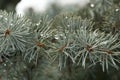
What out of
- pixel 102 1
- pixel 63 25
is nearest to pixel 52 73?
pixel 63 25

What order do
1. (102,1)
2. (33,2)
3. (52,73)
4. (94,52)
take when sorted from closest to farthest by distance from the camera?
(94,52) < (52,73) < (102,1) < (33,2)

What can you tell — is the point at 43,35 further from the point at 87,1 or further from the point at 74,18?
the point at 87,1

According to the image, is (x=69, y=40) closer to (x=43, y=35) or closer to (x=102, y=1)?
(x=43, y=35)

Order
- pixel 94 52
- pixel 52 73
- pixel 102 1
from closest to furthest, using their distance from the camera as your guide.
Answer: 1. pixel 94 52
2. pixel 52 73
3. pixel 102 1

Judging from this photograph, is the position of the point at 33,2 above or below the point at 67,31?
above

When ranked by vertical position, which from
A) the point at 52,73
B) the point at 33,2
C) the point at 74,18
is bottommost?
the point at 52,73

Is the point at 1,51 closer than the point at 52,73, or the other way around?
the point at 1,51

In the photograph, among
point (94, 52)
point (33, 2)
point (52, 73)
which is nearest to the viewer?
point (94, 52)

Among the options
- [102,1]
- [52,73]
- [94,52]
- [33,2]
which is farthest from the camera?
[33,2]

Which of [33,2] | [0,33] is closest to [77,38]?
[0,33]
